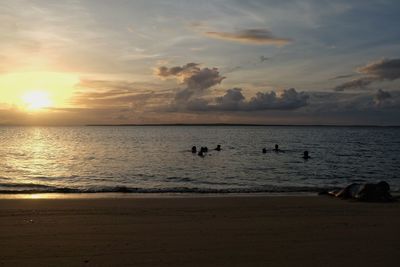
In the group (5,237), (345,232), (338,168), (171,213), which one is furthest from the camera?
(338,168)

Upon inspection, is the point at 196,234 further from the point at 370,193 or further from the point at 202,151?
the point at 202,151

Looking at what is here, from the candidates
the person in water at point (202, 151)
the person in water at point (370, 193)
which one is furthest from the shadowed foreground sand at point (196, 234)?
the person in water at point (202, 151)

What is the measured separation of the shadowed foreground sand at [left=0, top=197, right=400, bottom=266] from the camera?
7648 mm

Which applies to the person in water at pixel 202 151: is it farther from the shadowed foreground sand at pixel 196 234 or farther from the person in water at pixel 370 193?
the shadowed foreground sand at pixel 196 234

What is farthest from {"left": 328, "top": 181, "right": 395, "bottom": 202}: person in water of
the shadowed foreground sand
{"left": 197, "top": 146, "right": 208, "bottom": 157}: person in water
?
{"left": 197, "top": 146, "right": 208, "bottom": 157}: person in water

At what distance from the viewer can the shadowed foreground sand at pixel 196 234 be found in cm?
765

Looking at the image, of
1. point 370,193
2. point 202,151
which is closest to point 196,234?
point 370,193

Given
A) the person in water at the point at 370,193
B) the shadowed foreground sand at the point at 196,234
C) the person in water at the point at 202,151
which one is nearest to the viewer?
the shadowed foreground sand at the point at 196,234

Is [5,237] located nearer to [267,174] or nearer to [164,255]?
[164,255]

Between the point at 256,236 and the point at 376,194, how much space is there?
8313 millimetres

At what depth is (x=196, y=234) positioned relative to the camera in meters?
9.47

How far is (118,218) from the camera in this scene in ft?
37.0

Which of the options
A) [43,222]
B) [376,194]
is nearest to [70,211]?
[43,222]

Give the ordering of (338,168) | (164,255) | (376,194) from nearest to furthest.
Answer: (164,255), (376,194), (338,168)
